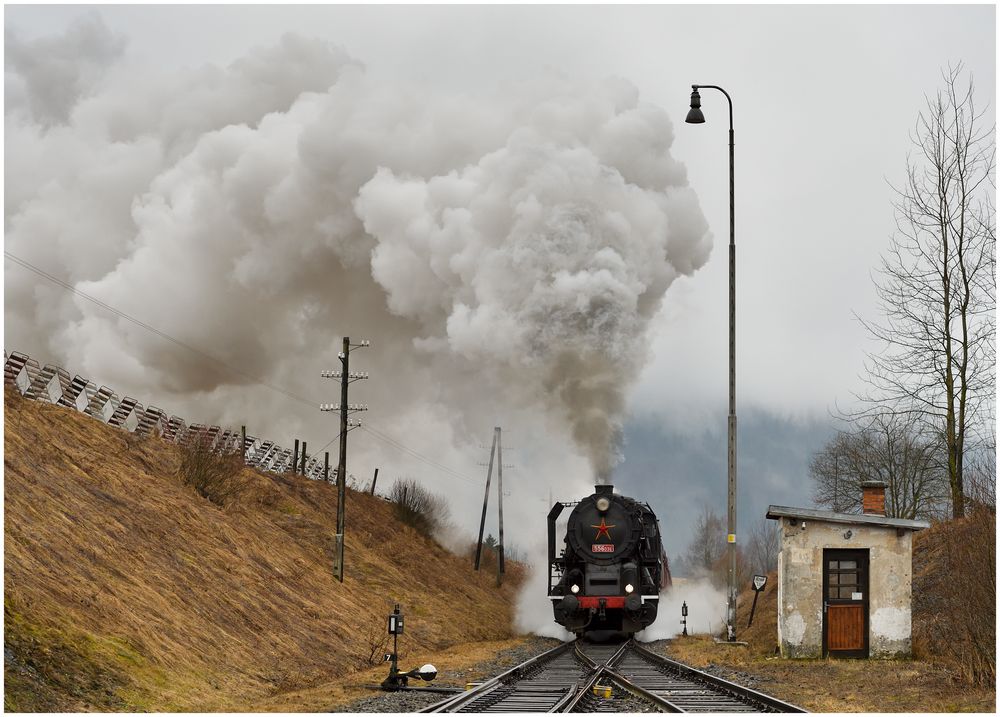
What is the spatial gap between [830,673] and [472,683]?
5635mm

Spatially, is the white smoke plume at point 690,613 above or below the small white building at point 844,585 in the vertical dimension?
below

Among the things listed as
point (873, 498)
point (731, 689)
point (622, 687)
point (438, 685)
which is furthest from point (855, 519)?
point (438, 685)

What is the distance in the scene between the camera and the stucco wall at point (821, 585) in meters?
18.9

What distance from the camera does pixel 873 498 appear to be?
68.2 feet

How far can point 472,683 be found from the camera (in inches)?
621

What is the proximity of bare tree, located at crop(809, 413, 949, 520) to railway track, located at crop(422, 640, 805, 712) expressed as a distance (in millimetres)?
17419

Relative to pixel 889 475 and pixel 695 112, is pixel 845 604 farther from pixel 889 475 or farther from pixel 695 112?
pixel 889 475

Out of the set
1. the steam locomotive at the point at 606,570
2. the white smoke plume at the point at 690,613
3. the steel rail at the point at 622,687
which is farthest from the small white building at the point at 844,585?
the white smoke plume at the point at 690,613

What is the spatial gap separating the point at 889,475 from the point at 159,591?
3142 cm

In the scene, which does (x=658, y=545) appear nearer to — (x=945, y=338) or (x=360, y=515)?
(x=945, y=338)

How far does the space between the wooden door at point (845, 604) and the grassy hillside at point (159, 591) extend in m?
8.62

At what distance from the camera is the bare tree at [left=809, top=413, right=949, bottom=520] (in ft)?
116

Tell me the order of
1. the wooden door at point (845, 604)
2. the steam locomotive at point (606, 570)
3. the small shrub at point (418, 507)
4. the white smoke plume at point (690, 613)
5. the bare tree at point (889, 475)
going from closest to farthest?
the wooden door at point (845, 604), the steam locomotive at point (606, 570), the white smoke plume at point (690, 613), the bare tree at point (889, 475), the small shrub at point (418, 507)

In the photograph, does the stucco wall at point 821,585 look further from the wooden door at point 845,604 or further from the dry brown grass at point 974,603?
the dry brown grass at point 974,603
